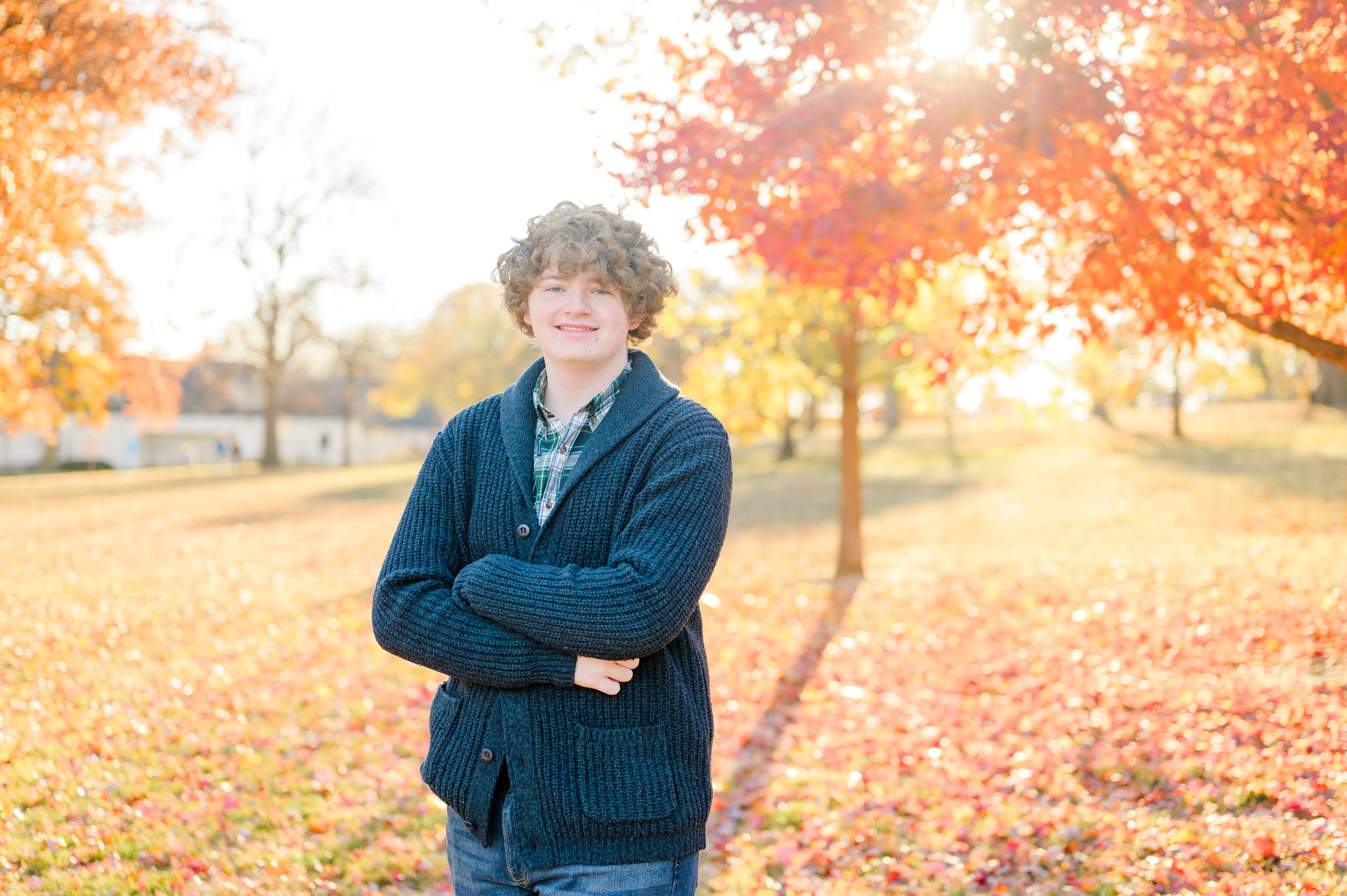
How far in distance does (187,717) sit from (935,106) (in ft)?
19.8

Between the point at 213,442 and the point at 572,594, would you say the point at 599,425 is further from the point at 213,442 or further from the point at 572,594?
the point at 213,442

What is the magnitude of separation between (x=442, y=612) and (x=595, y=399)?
61 centimetres

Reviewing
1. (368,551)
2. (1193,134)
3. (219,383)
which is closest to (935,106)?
(1193,134)

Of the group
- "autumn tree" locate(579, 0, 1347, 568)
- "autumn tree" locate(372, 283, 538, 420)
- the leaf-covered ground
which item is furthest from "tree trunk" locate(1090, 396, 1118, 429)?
"autumn tree" locate(579, 0, 1347, 568)

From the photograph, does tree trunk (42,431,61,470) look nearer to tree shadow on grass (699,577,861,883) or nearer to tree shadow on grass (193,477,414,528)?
tree shadow on grass (193,477,414,528)

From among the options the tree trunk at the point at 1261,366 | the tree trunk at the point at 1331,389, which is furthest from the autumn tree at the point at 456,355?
the tree trunk at the point at 1261,366

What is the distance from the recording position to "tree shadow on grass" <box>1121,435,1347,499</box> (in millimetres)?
19266

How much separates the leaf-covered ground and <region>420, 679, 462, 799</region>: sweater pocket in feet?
8.11

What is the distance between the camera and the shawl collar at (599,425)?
2.28 metres

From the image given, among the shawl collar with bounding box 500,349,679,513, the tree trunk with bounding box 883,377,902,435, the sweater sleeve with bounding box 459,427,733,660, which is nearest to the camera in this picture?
A: the sweater sleeve with bounding box 459,427,733,660

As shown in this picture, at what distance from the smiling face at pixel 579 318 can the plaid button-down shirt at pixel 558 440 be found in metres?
0.09

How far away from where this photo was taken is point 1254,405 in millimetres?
43469

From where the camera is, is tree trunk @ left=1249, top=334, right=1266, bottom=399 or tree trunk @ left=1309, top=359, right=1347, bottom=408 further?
tree trunk @ left=1249, top=334, right=1266, bottom=399

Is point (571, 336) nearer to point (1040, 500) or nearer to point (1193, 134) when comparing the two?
point (1193, 134)
